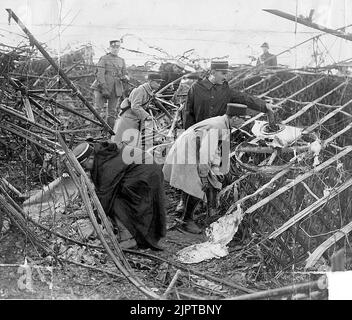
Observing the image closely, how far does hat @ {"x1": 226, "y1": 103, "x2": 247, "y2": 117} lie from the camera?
16.6ft

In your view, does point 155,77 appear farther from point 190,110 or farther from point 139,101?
point 190,110

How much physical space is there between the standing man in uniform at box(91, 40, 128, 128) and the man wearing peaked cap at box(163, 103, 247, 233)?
94 centimetres

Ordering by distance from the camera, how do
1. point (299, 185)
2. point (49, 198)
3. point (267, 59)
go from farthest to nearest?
point (267, 59) < point (49, 198) < point (299, 185)

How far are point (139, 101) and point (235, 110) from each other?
43.5 inches

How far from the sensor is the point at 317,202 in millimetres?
4391

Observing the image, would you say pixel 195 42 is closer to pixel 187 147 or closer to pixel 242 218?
pixel 187 147

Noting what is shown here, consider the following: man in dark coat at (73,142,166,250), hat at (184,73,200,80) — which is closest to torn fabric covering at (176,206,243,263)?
man in dark coat at (73,142,166,250)

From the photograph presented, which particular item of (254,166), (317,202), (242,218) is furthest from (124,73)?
(317,202)

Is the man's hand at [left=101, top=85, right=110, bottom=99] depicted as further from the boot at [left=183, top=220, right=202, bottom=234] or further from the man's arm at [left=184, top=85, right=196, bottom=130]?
the boot at [left=183, top=220, right=202, bottom=234]

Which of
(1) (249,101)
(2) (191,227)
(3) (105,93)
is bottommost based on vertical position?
(2) (191,227)

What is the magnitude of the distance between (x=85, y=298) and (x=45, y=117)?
2519mm

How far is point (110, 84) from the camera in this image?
592 centimetres

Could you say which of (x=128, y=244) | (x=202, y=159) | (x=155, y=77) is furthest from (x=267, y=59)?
(x=128, y=244)
